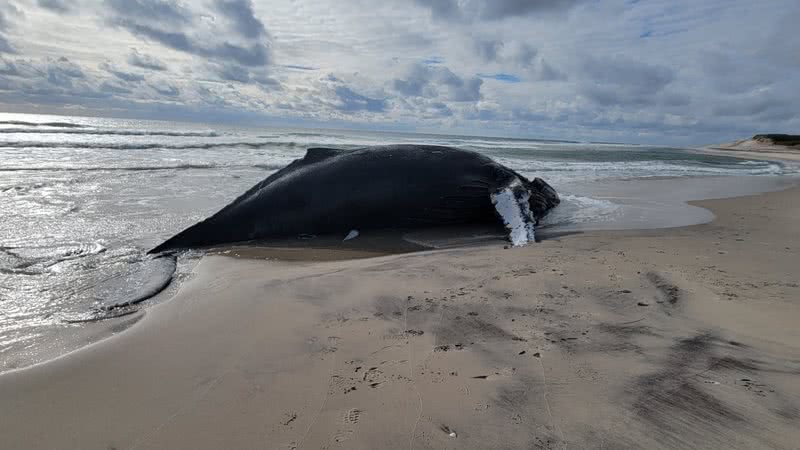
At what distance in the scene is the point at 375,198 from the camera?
6.57m

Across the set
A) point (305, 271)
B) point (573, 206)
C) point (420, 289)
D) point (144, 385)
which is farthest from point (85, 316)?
point (573, 206)

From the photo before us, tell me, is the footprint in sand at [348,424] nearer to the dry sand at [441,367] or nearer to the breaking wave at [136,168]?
the dry sand at [441,367]

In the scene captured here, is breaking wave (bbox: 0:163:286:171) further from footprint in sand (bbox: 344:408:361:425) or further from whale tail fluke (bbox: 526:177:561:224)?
footprint in sand (bbox: 344:408:361:425)

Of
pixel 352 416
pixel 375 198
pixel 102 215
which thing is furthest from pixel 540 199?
pixel 102 215

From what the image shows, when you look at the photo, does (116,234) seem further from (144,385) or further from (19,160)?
(19,160)

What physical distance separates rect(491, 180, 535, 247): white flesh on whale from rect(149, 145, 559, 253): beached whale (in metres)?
0.01

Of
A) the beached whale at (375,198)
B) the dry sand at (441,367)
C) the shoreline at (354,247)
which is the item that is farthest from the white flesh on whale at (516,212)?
the dry sand at (441,367)

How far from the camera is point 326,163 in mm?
6785

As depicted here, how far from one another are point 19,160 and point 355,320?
632 inches

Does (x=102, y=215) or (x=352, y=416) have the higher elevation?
(x=352, y=416)

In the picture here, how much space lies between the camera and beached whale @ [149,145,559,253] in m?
6.00

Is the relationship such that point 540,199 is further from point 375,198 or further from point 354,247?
point 354,247

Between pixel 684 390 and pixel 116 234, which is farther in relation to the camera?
pixel 116 234

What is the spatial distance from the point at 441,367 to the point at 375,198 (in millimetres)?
4328
